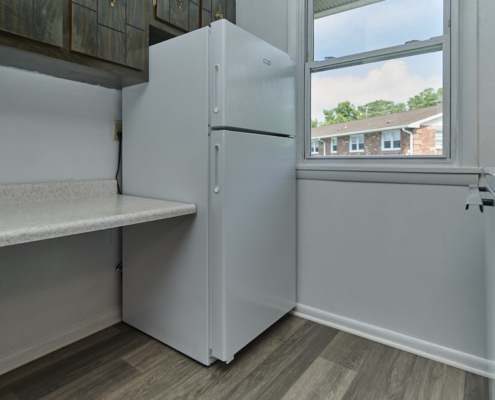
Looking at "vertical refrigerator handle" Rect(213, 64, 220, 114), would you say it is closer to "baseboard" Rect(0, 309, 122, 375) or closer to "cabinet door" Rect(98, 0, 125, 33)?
"cabinet door" Rect(98, 0, 125, 33)

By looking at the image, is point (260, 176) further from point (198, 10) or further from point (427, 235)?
point (198, 10)

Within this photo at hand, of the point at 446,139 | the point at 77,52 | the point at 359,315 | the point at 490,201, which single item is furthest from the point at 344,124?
the point at 77,52

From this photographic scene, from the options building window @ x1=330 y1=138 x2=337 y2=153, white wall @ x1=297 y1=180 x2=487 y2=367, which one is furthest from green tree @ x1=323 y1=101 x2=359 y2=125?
white wall @ x1=297 y1=180 x2=487 y2=367

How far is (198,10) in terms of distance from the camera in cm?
179

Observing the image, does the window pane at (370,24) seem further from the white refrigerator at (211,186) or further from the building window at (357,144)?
the building window at (357,144)

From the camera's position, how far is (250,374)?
4.79 ft

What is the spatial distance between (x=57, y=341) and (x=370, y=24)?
2.31 m

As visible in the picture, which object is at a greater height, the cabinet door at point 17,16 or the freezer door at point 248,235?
the cabinet door at point 17,16

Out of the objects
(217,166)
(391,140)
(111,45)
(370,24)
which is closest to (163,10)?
(111,45)

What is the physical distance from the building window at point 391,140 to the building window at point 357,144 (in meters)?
0.11

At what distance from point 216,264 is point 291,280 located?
2.14 ft

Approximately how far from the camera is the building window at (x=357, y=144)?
1.80m

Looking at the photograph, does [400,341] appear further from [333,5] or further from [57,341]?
[333,5]

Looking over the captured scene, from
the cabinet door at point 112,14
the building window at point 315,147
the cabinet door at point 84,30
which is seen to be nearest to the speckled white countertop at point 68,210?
the cabinet door at point 84,30
